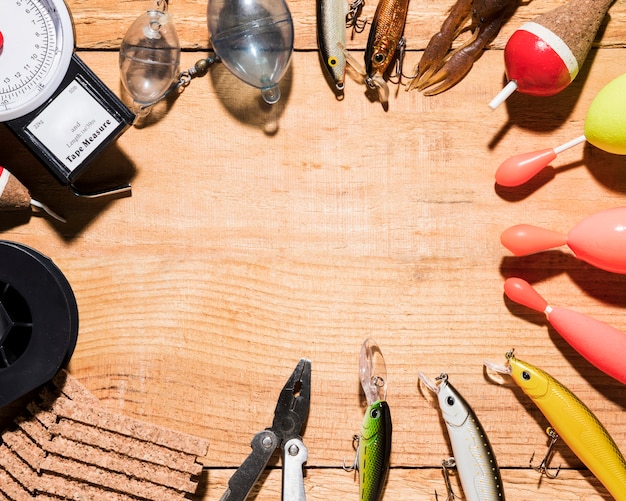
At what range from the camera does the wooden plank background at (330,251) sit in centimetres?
101

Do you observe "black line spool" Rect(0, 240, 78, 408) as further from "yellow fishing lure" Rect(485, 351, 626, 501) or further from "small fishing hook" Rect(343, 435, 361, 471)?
"yellow fishing lure" Rect(485, 351, 626, 501)

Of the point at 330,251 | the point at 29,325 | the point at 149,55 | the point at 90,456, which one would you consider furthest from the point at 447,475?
the point at 149,55

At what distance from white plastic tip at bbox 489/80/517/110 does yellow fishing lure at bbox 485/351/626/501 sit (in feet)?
1.19

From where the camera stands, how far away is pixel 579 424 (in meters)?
0.96

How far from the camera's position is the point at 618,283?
1018mm

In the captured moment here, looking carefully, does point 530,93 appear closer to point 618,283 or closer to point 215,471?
point 618,283

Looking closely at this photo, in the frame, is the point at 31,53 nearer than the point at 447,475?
Yes

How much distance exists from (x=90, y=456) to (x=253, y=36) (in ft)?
1.99

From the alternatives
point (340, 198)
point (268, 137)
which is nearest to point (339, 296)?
point (340, 198)

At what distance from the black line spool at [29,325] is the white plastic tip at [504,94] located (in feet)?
2.12

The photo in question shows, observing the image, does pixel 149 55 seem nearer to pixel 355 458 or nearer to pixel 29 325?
pixel 29 325

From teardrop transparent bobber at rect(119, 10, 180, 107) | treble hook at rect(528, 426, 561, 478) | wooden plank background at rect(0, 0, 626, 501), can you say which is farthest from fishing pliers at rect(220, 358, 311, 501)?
teardrop transparent bobber at rect(119, 10, 180, 107)

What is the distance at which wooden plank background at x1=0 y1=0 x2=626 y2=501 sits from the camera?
1015 mm

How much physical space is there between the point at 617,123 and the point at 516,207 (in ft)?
0.58
